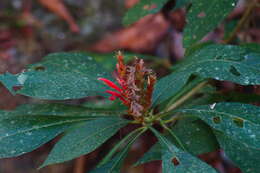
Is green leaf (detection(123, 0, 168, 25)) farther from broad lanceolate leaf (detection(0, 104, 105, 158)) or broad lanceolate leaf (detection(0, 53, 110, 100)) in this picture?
broad lanceolate leaf (detection(0, 104, 105, 158))

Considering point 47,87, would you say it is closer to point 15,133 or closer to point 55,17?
point 15,133

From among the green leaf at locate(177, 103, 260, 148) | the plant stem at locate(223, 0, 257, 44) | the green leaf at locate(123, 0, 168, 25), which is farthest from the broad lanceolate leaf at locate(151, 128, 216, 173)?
the plant stem at locate(223, 0, 257, 44)

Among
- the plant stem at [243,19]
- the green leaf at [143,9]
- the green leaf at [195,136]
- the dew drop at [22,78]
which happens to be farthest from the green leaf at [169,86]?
the plant stem at [243,19]

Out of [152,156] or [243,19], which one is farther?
[243,19]

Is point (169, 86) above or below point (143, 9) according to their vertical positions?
below

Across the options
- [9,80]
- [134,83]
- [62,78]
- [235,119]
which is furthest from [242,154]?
[9,80]

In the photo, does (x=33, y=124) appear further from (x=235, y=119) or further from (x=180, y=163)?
(x=235, y=119)

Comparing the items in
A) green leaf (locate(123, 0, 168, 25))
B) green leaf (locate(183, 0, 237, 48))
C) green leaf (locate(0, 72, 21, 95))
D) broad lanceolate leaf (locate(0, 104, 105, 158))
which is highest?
green leaf (locate(123, 0, 168, 25))
